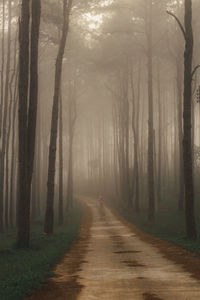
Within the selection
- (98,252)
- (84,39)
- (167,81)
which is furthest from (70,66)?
(98,252)

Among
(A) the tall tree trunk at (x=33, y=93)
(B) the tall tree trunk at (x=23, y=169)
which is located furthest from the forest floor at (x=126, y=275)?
(A) the tall tree trunk at (x=33, y=93)

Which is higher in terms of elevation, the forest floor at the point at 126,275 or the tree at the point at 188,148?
the tree at the point at 188,148

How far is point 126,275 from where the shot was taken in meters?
7.86

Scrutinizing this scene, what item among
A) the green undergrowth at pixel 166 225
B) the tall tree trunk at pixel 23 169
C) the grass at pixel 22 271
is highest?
the tall tree trunk at pixel 23 169

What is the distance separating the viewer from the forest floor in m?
6.24

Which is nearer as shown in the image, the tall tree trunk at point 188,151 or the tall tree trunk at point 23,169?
the tall tree trunk at point 23,169

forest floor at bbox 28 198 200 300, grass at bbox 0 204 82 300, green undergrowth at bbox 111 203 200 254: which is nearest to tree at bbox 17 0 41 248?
grass at bbox 0 204 82 300

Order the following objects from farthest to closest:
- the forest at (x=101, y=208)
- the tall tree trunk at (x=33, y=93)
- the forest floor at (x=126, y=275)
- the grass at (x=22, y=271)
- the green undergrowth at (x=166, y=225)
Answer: the green undergrowth at (x=166, y=225) → the tall tree trunk at (x=33, y=93) → the forest at (x=101, y=208) → the grass at (x=22, y=271) → the forest floor at (x=126, y=275)

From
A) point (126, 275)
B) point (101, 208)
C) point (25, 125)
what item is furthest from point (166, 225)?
point (101, 208)

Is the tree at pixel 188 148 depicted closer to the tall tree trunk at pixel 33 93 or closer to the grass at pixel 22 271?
the grass at pixel 22 271

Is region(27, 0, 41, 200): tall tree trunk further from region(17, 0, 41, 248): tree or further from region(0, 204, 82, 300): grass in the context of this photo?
region(0, 204, 82, 300): grass

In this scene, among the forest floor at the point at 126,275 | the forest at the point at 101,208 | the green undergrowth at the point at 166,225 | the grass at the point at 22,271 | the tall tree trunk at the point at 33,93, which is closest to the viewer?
the forest floor at the point at 126,275

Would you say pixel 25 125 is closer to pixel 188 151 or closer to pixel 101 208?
pixel 188 151

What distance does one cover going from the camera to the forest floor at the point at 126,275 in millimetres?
6242
